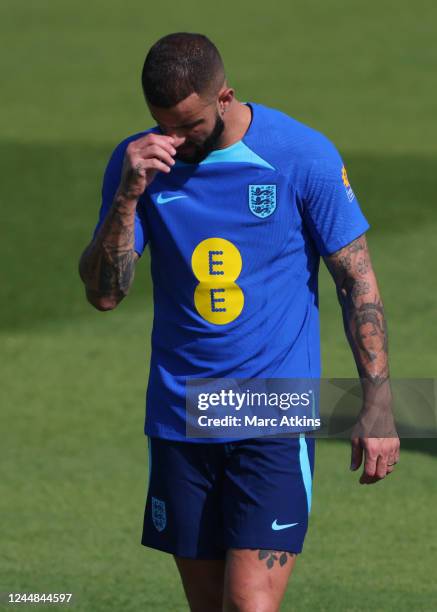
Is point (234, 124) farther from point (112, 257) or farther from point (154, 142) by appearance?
point (112, 257)

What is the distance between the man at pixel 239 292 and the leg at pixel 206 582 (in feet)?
0.22

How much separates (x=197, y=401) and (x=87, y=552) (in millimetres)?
3130

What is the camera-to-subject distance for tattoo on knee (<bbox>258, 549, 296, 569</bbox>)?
554 cm

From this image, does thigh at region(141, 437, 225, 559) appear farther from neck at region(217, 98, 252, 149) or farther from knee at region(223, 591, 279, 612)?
neck at region(217, 98, 252, 149)

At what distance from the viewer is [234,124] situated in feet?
18.5

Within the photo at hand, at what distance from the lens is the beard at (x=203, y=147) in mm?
5508

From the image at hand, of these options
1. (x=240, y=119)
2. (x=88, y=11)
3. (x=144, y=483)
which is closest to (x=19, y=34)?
(x=88, y=11)

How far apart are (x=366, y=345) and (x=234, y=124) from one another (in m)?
0.88

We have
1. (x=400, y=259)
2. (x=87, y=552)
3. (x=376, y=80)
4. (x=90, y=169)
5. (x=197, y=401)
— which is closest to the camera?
(x=197, y=401)

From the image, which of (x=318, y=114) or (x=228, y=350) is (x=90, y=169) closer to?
(x=318, y=114)

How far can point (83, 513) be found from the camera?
9.16m

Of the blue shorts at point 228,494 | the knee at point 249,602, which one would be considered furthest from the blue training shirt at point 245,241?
the knee at point 249,602

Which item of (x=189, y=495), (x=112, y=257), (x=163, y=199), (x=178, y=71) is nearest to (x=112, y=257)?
(x=112, y=257)

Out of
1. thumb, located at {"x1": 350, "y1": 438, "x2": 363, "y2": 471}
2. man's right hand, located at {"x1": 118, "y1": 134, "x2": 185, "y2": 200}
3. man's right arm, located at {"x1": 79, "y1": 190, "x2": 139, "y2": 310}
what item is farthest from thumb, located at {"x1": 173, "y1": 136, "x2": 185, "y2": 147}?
thumb, located at {"x1": 350, "y1": 438, "x2": 363, "y2": 471}
